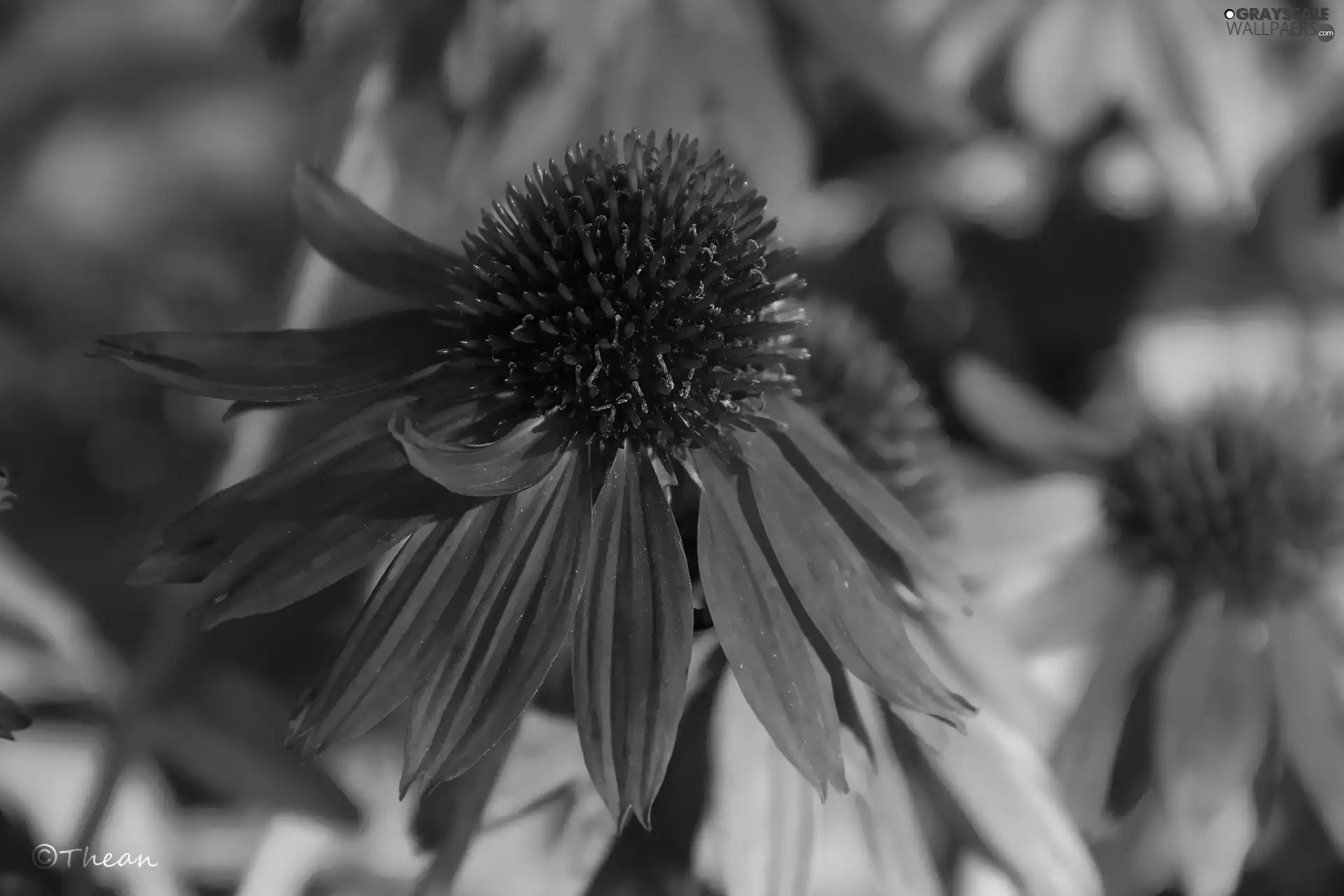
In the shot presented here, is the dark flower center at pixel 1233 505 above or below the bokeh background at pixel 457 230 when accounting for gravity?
below

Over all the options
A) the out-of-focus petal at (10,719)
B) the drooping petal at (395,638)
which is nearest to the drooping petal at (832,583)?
the drooping petal at (395,638)

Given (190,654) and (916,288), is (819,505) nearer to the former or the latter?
(190,654)

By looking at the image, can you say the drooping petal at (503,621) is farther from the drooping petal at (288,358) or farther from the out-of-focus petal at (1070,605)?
the out-of-focus petal at (1070,605)

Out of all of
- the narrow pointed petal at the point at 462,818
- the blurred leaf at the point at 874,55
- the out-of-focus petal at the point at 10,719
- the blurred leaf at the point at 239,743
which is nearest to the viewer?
the out-of-focus petal at the point at 10,719

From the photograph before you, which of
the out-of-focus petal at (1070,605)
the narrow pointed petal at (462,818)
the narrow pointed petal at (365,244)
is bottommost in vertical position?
the narrow pointed petal at (462,818)

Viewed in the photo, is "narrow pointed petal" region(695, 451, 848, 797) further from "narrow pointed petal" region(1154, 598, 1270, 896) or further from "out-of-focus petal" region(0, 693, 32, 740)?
"narrow pointed petal" region(1154, 598, 1270, 896)

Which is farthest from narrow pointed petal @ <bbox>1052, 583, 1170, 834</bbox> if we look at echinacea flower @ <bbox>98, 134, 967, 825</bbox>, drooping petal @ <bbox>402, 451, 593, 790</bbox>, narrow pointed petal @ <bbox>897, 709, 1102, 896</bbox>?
drooping petal @ <bbox>402, 451, 593, 790</bbox>

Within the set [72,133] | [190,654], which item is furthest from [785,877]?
[72,133]

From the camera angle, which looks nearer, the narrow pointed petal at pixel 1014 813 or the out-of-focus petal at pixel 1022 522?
the narrow pointed petal at pixel 1014 813
